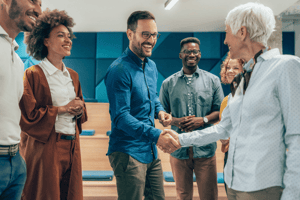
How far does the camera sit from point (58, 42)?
1.75 m

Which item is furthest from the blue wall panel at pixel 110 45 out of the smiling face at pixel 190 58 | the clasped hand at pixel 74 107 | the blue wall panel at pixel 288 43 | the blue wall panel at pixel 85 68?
the clasped hand at pixel 74 107

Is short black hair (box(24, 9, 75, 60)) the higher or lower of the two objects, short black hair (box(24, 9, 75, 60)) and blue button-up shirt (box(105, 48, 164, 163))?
the higher

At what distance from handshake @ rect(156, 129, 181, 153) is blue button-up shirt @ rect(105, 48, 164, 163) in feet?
0.14

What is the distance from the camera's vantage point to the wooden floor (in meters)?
3.10

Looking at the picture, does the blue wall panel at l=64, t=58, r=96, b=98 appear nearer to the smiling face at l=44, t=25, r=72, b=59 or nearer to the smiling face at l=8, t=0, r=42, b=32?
the smiling face at l=44, t=25, r=72, b=59

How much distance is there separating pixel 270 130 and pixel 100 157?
9.43 feet

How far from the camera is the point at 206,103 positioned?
2.29 m

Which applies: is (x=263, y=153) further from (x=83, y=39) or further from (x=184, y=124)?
(x=83, y=39)

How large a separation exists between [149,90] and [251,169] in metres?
0.88

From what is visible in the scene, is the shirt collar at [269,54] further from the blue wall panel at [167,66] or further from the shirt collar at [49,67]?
the blue wall panel at [167,66]

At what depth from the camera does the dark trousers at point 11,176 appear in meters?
1.10

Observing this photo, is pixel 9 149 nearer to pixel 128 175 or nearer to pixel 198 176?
pixel 128 175

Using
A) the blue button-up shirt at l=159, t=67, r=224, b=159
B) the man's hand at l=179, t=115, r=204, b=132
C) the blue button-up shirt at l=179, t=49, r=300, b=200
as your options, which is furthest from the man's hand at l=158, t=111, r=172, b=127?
the blue button-up shirt at l=179, t=49, r=300, b=200

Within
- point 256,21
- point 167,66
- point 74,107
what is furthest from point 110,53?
point 256,21
